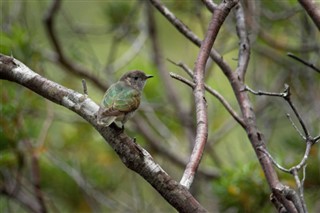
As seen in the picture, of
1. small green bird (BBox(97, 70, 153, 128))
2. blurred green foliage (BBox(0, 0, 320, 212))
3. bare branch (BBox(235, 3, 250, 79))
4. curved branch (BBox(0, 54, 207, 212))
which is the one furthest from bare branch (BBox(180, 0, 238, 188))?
blurred green foliage (BBox(0, 0, 320, 212))

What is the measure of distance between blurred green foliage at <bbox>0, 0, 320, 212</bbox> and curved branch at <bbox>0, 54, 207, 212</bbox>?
1420 millimetres

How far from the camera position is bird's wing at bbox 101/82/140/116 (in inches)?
115

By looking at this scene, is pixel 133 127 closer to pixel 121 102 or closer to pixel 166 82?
pixel 166 82

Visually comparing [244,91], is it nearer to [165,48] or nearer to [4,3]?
[4,3]

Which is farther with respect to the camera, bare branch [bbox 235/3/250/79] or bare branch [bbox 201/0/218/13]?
bare branch [bbox 235/3/250/79]

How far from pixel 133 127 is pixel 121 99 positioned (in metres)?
2.24

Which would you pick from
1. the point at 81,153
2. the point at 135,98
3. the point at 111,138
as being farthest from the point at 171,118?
the point at 111,138

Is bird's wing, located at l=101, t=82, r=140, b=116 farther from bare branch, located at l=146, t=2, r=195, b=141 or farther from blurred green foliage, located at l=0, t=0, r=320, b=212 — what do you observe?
bare branch, located at l=146, t=2, r=195, b=141

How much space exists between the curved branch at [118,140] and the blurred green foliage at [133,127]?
4.66ft

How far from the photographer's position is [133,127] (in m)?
5.30

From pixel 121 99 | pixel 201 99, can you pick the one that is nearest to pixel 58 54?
pixel 121 99

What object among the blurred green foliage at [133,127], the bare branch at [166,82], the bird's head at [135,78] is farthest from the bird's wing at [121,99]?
the bare branch at [166,82]

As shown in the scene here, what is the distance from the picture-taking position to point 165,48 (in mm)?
7172

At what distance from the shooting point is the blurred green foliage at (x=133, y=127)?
13.2ft
